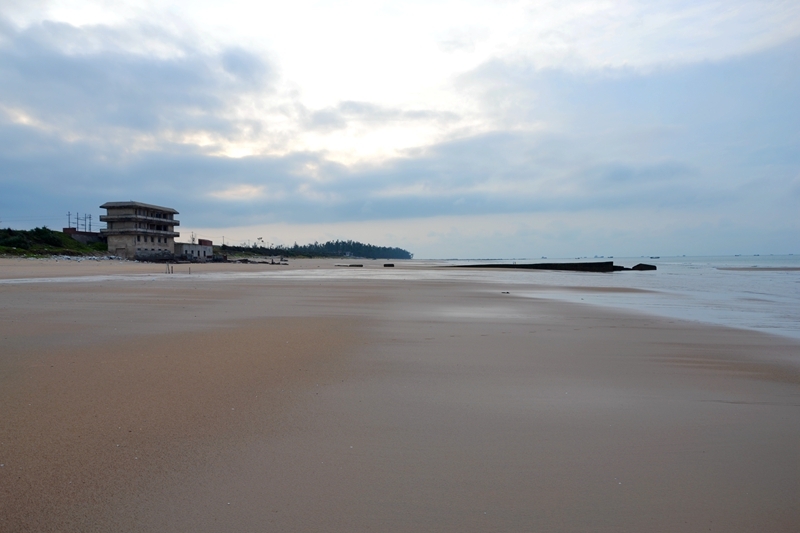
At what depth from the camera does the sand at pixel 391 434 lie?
101 inches

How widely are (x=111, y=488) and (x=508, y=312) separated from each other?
9786 millimetres

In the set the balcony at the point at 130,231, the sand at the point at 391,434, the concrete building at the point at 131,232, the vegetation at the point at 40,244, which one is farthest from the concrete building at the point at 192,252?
the sand at the point at 391,434

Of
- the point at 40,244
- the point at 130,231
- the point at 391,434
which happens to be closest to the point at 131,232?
the point at 130,231

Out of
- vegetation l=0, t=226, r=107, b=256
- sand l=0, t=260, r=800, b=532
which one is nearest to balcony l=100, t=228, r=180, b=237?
vegetation l=0, t=226, r=107, b=256

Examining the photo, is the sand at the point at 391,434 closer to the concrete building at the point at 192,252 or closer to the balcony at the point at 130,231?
the balcony at the point at 130,231

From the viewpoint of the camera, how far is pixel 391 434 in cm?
360

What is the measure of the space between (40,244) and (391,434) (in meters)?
64.3

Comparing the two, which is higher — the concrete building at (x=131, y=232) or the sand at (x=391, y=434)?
the concrete building at (x=131, y=232)

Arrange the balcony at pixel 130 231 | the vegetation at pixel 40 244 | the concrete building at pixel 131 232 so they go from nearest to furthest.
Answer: the vegetation at pixel 40 244
the concrete building at pixel 131 232
the balcony at pixel 130 231

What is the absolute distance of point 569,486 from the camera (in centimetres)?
285

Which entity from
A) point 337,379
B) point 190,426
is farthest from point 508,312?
point 190,426

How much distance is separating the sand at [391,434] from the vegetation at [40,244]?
168ft

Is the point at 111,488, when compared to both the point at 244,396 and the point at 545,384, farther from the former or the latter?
the point at 545,384

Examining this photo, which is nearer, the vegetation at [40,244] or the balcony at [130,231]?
the vegetation at [40,244]
